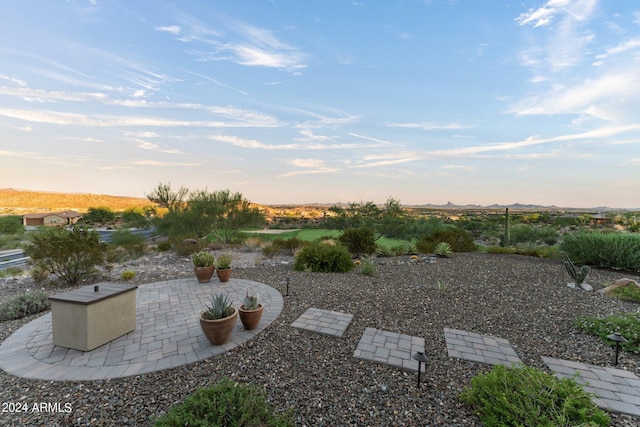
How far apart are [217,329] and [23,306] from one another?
4.43 m

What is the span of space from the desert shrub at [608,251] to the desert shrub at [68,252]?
1484 cm

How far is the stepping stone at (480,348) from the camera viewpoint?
3.21m

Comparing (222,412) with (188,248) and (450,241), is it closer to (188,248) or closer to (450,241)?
(188,248)

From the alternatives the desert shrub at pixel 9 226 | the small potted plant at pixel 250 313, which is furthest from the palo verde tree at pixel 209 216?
the desert shrub at pixel 9 226

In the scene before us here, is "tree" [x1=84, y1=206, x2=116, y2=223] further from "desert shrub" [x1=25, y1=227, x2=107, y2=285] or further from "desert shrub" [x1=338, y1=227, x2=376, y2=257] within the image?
"desert shrub" [x1=338, y1=227, x2=376, y2=257]

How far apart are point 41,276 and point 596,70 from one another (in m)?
16.7

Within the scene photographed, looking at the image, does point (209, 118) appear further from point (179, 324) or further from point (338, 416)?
point (338, 416)

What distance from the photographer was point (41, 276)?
7113mm

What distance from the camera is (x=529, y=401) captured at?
2.13m

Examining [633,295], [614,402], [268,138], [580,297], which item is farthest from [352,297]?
[268,138]

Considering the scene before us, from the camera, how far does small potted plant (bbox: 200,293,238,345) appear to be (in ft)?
11.0

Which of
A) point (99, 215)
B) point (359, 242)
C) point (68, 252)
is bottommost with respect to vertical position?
point (99, 215)

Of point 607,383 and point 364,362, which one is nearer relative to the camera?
point 607,383

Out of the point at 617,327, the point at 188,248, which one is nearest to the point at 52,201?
the point at 188,248
